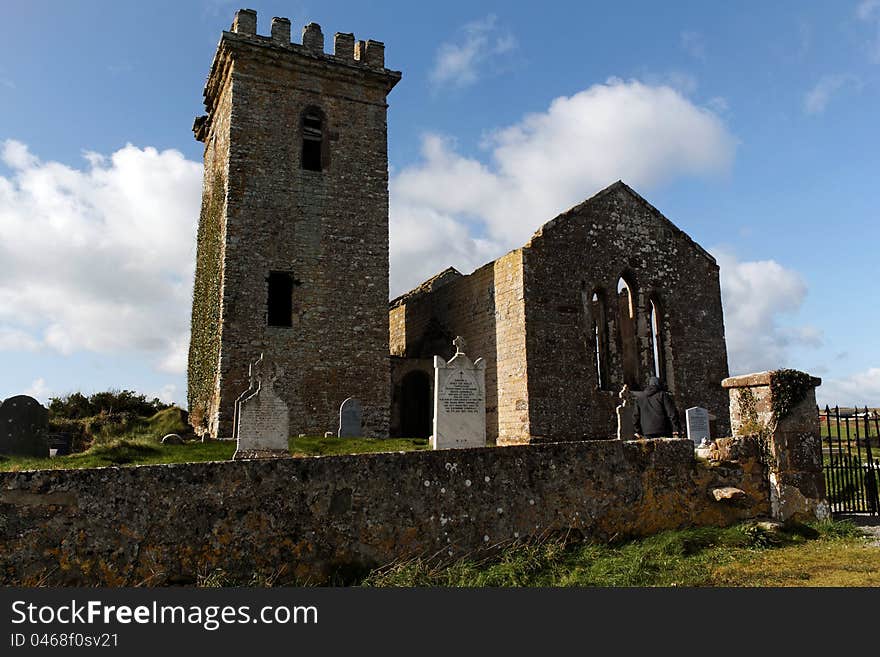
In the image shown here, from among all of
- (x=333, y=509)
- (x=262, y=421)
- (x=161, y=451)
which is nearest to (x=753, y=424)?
(x=333, y=509)

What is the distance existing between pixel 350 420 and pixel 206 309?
21.6 ft

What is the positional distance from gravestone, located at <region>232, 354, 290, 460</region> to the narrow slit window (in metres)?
6.52

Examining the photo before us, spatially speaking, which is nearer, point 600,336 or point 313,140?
point 600,336

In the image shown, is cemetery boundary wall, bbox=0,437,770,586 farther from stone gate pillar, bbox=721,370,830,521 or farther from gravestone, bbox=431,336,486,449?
gravestone, bbox=431,336,486,449

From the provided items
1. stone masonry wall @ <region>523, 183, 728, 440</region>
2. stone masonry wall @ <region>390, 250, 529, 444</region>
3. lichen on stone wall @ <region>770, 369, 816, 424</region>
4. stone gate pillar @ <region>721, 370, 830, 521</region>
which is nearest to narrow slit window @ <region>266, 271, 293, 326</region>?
stone masonry wall @ <region>390, 250, 529, 444</region>

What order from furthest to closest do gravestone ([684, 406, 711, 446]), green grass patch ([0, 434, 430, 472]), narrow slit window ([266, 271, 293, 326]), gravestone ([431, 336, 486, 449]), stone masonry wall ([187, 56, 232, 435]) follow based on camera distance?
narrow slit window ([266, 271, 293, 326])
stone masonry wall ([187, 56, 232, 435])
gravestone ([684, 406, 711, 446])
green grass patch ([0, 434, 430, 472])
gravestone ([431, 336, 486, 449])

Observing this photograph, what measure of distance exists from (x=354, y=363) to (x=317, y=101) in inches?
305

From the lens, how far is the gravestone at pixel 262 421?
1091cm

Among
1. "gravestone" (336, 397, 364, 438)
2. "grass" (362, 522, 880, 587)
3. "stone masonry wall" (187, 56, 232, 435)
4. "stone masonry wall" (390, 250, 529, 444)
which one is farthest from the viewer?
"stone masonry wall" (187, 56, 232, 435)

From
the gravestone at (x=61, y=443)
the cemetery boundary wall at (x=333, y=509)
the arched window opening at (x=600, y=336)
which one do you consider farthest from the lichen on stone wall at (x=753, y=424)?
the gravestone at (x=61, y=443)

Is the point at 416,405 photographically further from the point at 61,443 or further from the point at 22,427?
the point at 22,427

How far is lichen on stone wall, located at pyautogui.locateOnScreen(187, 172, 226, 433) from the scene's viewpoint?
57.4 ft

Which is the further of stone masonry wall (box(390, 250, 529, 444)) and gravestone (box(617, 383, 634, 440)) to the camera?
stone masonry wall (box(390, 250, 529, 444))

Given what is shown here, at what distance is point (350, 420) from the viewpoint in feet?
51.8
